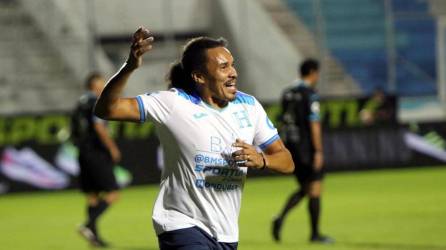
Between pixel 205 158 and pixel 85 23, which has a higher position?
pixel 205 158

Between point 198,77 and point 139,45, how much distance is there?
0.74 m

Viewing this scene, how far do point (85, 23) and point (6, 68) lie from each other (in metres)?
2.09

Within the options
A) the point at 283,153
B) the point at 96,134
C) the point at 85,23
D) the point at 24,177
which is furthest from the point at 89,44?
the point at 283,153

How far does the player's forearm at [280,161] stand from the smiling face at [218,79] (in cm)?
40

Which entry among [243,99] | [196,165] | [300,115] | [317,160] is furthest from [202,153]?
[300,115]

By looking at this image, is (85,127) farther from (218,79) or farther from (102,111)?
(102,111)

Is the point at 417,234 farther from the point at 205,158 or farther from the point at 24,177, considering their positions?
the point at 24,177

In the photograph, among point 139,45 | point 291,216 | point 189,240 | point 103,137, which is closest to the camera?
point 139,45

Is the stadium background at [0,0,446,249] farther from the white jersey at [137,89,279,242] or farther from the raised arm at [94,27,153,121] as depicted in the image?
the raised arm at [94,27,153,121]

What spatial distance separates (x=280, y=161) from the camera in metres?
6.12

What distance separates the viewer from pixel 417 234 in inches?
516

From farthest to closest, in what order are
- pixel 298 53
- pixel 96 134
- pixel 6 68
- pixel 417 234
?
pixel 298 53, pixel 6 68, pixel 96 134, pixel 417 234

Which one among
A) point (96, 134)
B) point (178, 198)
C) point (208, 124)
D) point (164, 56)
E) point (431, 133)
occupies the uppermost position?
point (208, 124)

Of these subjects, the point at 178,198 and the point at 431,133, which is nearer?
the point at 178,198
